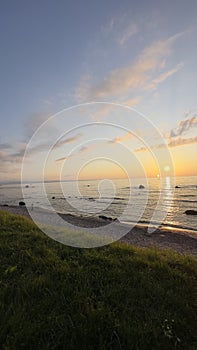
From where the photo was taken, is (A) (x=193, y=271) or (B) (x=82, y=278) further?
(A) (x=193, y=271)

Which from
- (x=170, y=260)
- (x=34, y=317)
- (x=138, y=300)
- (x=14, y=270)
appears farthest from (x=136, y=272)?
(x=14, y=270)

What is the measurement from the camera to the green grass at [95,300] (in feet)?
13.3

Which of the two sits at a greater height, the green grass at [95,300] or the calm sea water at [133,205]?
the green grass at [95,300]

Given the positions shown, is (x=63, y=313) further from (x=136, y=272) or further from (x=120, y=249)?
(x=120, y=249)

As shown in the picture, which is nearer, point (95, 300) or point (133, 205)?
point (95, 300)

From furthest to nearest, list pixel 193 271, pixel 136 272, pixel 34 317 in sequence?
pixel 193 271 < pixel 136 272 < pixel 34 317

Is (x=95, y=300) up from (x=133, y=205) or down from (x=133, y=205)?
up

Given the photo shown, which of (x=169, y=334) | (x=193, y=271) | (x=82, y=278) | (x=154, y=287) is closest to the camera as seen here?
(x=169, y=334)

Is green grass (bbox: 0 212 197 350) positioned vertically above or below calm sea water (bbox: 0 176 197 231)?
above

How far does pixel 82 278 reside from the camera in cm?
609

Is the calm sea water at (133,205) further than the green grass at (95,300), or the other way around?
the calm sea water at (133,205)

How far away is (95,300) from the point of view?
17.0 ft

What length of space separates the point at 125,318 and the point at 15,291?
2.73 metres

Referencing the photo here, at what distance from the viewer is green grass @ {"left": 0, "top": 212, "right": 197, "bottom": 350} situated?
4062mm
